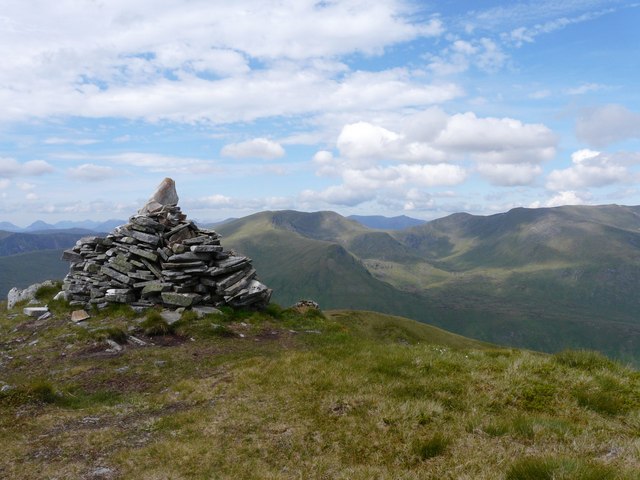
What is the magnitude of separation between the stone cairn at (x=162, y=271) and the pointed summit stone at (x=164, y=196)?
4.37 metres

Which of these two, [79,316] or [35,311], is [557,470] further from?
[35,311]

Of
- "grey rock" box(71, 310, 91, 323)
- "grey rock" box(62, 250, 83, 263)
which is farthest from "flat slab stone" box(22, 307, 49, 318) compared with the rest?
"grey rock" box(62, 250, 83, 263)

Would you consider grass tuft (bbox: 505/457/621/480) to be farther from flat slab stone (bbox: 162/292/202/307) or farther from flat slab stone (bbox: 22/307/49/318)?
flat slab stone (bbox: 22/307/49/318)

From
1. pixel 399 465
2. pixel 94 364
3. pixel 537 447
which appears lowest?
pixel 94 364

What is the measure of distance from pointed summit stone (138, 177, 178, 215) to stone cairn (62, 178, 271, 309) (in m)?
4.37

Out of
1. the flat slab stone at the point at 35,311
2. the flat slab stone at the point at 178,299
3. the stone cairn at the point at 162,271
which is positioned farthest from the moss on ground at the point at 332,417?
the flat slab stone at the point at 35,311

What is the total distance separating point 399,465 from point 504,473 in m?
2.72

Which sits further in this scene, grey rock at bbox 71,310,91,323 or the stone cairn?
the stone cairn

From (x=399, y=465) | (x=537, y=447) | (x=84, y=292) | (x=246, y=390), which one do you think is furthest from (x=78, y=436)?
(x=84, y=292)

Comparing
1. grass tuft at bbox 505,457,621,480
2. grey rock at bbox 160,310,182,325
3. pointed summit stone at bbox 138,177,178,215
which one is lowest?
grey rock at bbox 160,310,182,325

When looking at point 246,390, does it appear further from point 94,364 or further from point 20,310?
point 20,310

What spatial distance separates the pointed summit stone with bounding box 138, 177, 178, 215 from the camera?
4112 centimetres

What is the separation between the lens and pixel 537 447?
9641 millimetres

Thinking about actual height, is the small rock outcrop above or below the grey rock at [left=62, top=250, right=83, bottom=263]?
Result: below
